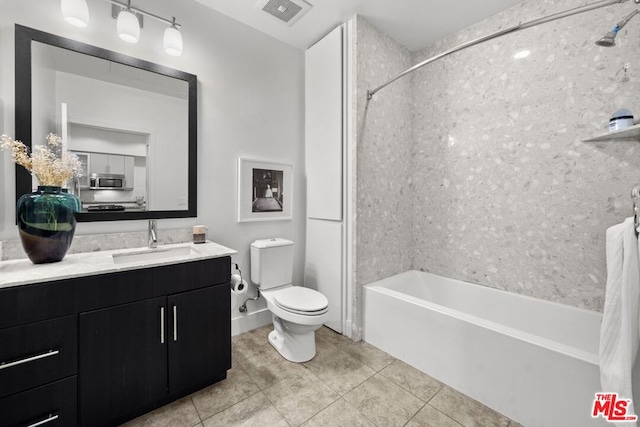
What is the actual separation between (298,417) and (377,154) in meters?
1.98

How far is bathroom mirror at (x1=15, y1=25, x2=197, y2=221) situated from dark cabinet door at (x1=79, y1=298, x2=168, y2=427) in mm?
714

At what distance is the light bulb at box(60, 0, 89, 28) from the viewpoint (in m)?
1.47

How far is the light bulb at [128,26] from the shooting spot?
1640 millimetres

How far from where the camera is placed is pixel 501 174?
218cm

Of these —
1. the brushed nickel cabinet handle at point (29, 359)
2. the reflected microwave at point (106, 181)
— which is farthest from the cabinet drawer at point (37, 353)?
the reflected microwave at point (106, 181)

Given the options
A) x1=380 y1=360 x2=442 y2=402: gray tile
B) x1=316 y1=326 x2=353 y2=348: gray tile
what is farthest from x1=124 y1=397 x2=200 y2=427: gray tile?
x1=380 y1=360 x2=442 y2=402: gray tile

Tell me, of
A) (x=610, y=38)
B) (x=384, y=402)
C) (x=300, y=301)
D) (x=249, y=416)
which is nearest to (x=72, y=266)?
(x=249, y=416)

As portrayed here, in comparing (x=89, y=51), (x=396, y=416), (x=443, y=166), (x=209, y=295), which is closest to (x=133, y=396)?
(x=209, y=295)

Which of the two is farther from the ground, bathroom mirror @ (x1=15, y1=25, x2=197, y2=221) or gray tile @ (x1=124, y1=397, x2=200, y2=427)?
bathroom mirror @ (x1=15, y1=25, x2=197, y2=221)

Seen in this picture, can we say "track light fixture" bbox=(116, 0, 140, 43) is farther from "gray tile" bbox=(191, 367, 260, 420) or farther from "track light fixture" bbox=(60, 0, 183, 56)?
"gray tile" bbox=(191, 367, 260, 420)

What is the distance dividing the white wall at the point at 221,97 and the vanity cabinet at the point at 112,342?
599mm

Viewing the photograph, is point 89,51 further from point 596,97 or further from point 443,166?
point 596,97

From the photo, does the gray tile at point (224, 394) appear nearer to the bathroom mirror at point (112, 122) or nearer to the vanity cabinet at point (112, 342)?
the vanity cabinet at point (112, 342)

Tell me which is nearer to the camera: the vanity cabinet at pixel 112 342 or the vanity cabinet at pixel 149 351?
the vanity cabinet at pixel 112 342
